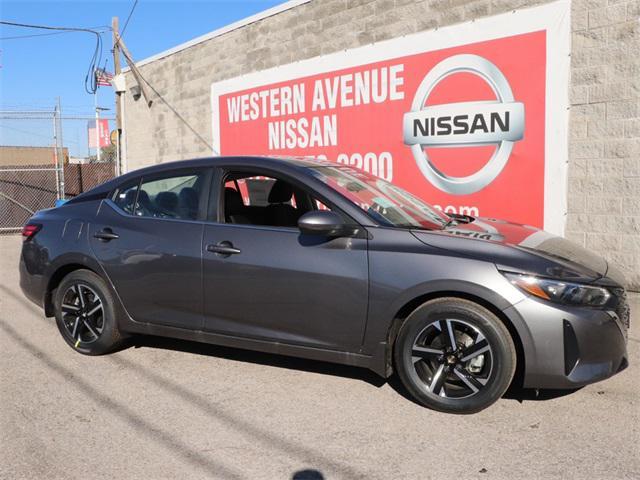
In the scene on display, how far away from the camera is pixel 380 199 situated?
14.1 feet

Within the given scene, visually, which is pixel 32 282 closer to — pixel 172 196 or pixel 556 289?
pixel 172 196

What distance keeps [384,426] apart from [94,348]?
2597mm

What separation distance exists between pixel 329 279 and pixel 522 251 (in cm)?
119

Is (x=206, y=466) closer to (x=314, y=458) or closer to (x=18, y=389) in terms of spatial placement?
(x=314, y=458)

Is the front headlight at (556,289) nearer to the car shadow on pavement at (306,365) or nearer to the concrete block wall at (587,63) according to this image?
the car shadow on pavement at (306,365)

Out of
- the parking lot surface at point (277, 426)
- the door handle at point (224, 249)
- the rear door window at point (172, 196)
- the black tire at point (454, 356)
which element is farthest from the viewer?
the rear door window at point (172, 196)

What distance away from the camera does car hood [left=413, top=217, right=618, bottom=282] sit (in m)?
3.50

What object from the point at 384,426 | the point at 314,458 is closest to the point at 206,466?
the point at 314,458

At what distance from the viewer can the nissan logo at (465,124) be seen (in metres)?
7.26

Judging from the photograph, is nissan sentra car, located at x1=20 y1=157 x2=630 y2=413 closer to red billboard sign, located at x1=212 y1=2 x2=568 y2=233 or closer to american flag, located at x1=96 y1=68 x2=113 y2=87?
red billboard sign, located at x1=212 y1=2 x2=568 y2=233

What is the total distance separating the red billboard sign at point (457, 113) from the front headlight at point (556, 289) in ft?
12.2

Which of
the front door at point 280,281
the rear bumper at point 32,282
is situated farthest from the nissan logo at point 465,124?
the rear bumper at point 32,282

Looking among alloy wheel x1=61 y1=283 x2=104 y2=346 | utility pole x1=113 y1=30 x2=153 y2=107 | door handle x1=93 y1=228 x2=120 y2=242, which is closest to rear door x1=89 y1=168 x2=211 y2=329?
door handle x1=93 y1=228 x2=120 y2=242

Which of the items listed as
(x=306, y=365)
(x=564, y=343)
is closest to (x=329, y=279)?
(x=306, y=365)
